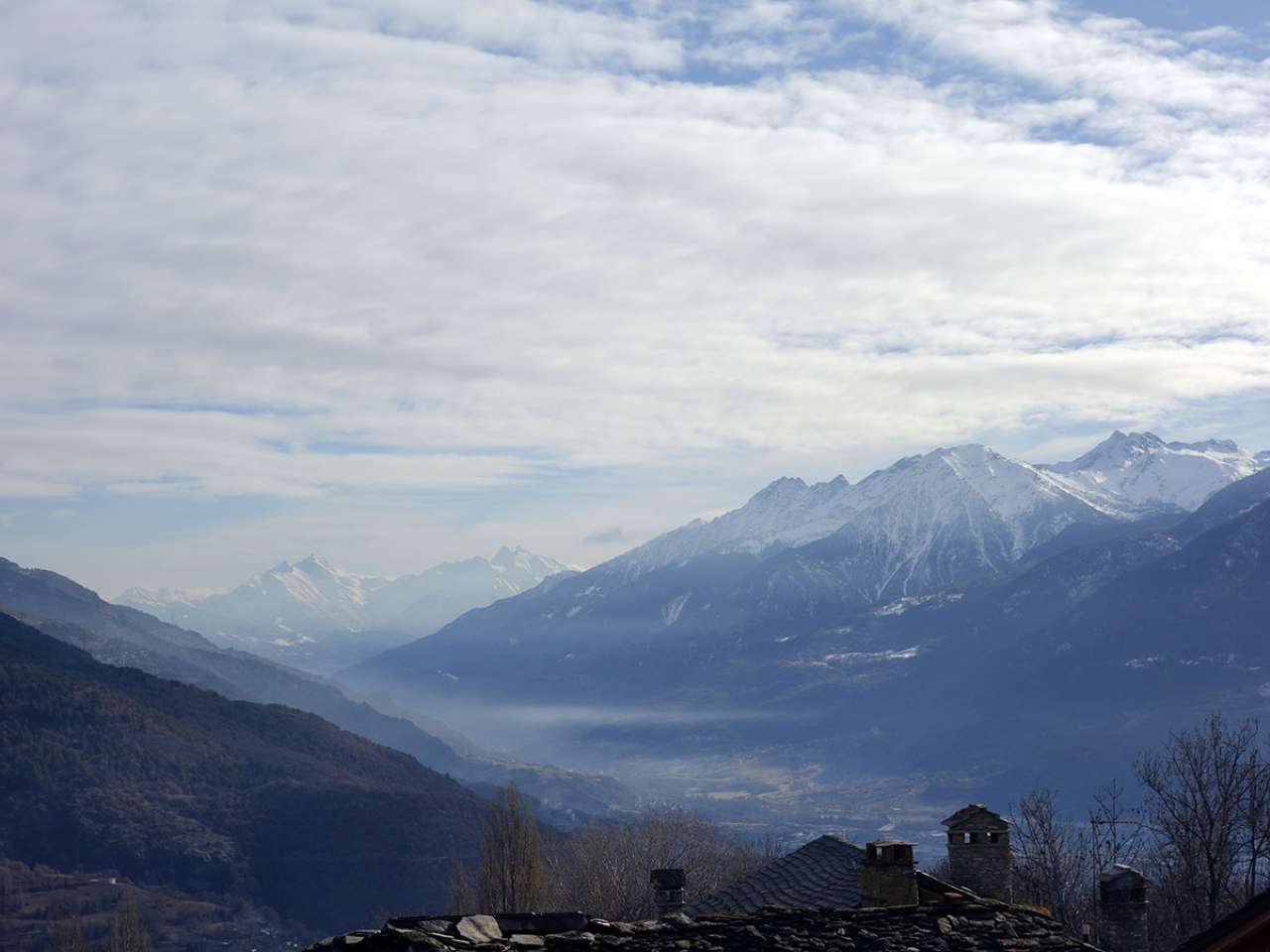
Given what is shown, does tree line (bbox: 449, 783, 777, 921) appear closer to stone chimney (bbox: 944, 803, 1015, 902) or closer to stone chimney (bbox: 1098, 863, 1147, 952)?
stone chimney (bbox: 944, 803, 1015, 902)

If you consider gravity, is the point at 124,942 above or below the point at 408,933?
below

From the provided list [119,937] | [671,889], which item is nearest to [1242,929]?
[671,889]

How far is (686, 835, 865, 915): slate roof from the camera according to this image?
119 ft

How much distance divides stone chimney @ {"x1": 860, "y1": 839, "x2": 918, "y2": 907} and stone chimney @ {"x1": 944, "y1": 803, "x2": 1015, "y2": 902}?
12.8 feet

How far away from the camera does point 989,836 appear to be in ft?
120

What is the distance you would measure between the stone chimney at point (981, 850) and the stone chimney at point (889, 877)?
389cm

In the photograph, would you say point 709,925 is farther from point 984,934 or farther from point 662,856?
point 662,856

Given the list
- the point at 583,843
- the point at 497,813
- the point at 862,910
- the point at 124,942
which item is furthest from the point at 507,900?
the point at 862,910

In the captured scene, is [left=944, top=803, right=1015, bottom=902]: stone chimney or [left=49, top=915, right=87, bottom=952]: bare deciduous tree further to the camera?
[left=49, top=915, right=87, bottom=952]: bare deciduous tree

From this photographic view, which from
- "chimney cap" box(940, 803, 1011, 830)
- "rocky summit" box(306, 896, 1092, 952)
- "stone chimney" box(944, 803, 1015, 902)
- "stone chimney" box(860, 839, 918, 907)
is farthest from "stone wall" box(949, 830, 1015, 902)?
"rocky summit" box(306, 896, 1092, 952)

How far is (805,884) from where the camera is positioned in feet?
127

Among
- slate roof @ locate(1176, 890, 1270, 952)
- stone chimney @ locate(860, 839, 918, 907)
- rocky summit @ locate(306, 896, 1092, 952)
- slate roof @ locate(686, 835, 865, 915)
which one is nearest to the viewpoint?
slate roof @ locate(1176, 890, 1270, 952)

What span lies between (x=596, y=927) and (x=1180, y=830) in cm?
6160

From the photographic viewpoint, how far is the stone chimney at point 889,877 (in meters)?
31.6
